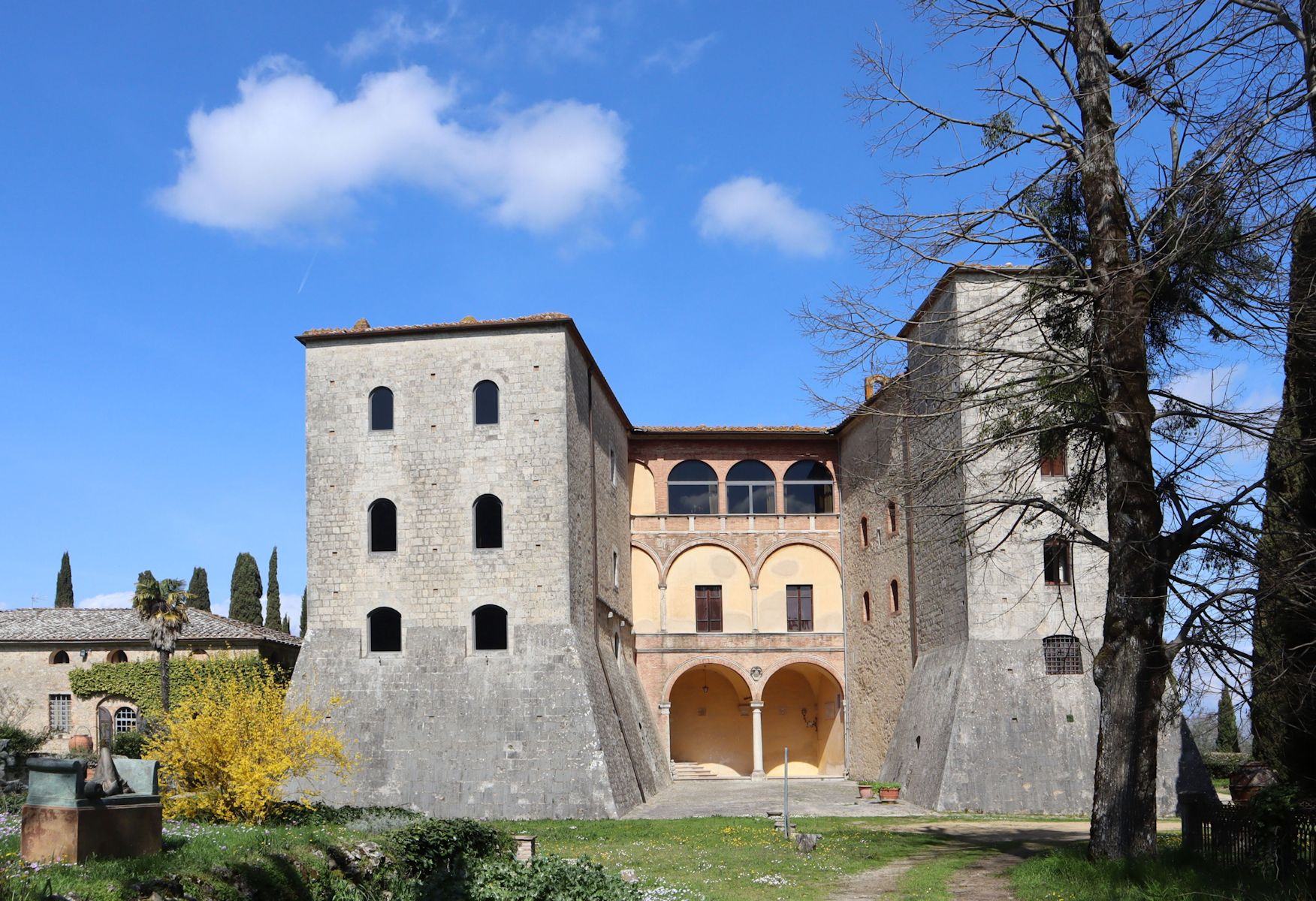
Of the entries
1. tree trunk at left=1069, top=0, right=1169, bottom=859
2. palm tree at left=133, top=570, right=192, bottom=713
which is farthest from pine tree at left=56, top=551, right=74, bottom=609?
tree trunk at left=1069, top=0, right=1169, bottom=859

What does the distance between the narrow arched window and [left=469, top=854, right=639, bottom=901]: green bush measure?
12876 millimetres

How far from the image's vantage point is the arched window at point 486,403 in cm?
2650

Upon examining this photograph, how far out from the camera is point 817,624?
35.0m

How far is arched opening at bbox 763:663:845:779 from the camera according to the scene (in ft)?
117

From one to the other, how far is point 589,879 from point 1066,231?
9.90 metres

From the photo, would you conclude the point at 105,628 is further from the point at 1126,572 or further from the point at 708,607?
the point at 1126,572

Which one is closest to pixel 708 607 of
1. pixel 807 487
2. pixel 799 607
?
pixel 799 607

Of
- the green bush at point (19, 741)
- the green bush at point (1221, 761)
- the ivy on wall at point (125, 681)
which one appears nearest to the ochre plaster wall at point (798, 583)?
the green bush at point (1221, 761)

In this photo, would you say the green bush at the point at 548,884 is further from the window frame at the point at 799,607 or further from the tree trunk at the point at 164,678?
the tree trunk at the point at 164,678

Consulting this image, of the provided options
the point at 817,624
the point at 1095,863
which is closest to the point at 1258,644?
the point at 1095,863

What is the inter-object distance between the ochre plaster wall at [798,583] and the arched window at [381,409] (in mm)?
11733

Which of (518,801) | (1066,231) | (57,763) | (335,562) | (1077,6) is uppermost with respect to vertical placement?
(1077,6)

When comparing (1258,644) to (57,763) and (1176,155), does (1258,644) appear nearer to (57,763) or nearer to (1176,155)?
(1176,155)

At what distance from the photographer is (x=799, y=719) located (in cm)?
3659
